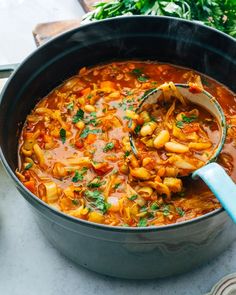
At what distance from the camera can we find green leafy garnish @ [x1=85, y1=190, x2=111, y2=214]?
6.97 ft

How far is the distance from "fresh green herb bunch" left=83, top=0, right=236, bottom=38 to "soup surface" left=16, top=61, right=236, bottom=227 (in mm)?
381

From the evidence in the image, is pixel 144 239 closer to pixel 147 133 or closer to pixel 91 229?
pixel 91 229

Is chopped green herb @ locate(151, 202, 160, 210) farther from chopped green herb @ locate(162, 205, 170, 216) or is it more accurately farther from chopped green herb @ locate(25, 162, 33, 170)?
chopped green herb @ locate(25, 162, 33, 170)

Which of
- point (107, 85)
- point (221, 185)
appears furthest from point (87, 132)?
point (221, 185)

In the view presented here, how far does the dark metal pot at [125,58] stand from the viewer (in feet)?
6.05

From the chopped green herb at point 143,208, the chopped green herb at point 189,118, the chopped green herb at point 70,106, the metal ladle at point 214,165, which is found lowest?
the chopped green herb at point 143,208

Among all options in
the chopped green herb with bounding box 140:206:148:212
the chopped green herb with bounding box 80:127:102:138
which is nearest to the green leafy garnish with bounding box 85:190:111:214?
the chopped green herb with bounding box 140:206:148:212

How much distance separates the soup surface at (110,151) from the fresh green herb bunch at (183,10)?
38 cm

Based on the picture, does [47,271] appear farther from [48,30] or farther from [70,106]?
[48,30]

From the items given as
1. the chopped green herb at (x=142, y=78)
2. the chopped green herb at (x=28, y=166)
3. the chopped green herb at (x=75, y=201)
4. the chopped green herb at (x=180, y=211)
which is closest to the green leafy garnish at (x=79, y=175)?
the chopped green herb at (x=75, y=201)

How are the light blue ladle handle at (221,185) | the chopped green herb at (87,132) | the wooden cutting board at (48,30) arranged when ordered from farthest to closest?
the wooden cutting board at (48,30)
the chopped green herb at (87,132)
the light blue ladle handle at (221,185)

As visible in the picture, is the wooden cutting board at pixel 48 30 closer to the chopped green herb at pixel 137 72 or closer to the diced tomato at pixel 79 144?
the chopped green herb at pixel 137 72

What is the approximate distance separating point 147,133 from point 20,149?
66 cm

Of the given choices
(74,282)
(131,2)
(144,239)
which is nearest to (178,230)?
(144,239)
